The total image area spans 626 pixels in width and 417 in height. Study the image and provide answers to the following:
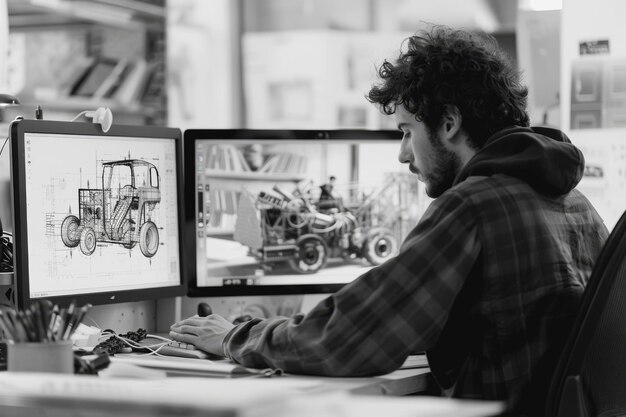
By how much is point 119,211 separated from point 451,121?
69 cm

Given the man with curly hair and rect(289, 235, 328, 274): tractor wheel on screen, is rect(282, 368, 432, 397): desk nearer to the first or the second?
the man with curly hair

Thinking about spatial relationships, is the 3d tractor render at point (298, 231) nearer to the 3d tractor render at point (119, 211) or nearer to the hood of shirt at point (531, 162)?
the 3d tractor render at point (119, 211)

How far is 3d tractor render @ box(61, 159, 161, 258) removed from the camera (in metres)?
1.86

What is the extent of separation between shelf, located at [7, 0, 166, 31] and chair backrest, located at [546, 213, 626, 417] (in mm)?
3180

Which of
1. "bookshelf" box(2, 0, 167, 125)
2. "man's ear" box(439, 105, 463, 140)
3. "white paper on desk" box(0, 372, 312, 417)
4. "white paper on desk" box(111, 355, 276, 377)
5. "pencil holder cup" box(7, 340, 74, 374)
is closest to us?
"white paper on desk" box(0, 372, 312, 417)

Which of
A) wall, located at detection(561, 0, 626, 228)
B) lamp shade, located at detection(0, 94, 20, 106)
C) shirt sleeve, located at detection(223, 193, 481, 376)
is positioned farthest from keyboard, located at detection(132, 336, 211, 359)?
wall, located at detection(561, 0, 626, 228)

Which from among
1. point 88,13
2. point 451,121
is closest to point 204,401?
point 451,121

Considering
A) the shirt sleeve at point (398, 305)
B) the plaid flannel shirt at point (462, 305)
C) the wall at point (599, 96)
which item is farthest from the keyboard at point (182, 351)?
the wall at point (599, 96)

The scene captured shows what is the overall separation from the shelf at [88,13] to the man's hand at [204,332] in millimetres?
2651

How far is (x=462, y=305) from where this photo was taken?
1.53m

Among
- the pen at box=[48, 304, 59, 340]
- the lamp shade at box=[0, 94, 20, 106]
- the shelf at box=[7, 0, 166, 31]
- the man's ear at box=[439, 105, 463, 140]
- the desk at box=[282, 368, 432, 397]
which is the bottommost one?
the desk at box=[282, 368, 432, 397]

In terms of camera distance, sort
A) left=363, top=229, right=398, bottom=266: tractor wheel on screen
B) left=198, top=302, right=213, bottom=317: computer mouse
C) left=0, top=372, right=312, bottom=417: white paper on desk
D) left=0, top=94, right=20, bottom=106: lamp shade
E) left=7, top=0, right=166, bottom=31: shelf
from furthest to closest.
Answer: left=7, top=0, right=166, bottom=31: shelf, left=363, top=229, right=398, bottom=266: tractor wheel on screen, left=198, top=302, right=213, bottom=317: computer mouse, left=0, top=94, right=20, bottom=106: lamp shade, left=0, top=372, right=312, bottom=417: white paper on desk

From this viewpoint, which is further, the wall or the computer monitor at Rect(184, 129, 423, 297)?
the wall

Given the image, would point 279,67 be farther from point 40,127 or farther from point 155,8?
point 40,127
